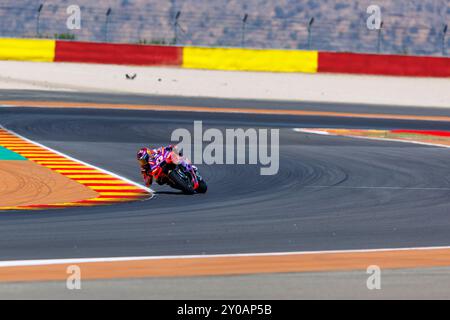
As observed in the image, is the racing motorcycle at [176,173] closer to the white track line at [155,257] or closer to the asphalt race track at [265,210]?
the asphalt race track at [265,210]

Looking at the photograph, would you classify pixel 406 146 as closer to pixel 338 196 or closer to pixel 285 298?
pixel 338 196

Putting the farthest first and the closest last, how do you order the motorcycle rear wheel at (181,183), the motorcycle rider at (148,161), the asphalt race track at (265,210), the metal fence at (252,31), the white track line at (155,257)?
the metal fence at (252,31) → the motorcycle rider at (148,161) → the motorcycle rear wheel at (181,183) → the asphalt race track at (265,210) → the white track line at (155,257)

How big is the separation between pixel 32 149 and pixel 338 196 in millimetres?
8432

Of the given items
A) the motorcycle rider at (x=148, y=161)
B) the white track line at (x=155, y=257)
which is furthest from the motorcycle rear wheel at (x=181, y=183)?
the white track line at (x=155, y=257)

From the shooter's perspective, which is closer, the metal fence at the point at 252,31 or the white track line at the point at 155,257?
the white track line at the point at 155,257

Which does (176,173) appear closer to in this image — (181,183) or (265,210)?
(181,183)

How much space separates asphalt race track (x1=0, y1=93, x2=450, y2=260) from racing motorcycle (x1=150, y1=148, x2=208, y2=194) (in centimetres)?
19

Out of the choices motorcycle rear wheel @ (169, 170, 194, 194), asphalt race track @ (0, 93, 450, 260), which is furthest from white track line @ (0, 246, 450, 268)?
motorcycle rear wheel @ (169, 170, 194, 194)

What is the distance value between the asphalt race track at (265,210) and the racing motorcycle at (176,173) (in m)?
0.19

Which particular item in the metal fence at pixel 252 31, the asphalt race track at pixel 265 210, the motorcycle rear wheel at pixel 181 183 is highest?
the metal fence at pixel 252 31

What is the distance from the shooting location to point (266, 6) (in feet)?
373

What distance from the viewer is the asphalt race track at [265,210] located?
39.2ft

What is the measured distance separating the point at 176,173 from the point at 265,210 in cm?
208

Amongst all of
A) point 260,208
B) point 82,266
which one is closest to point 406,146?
point 260,208
